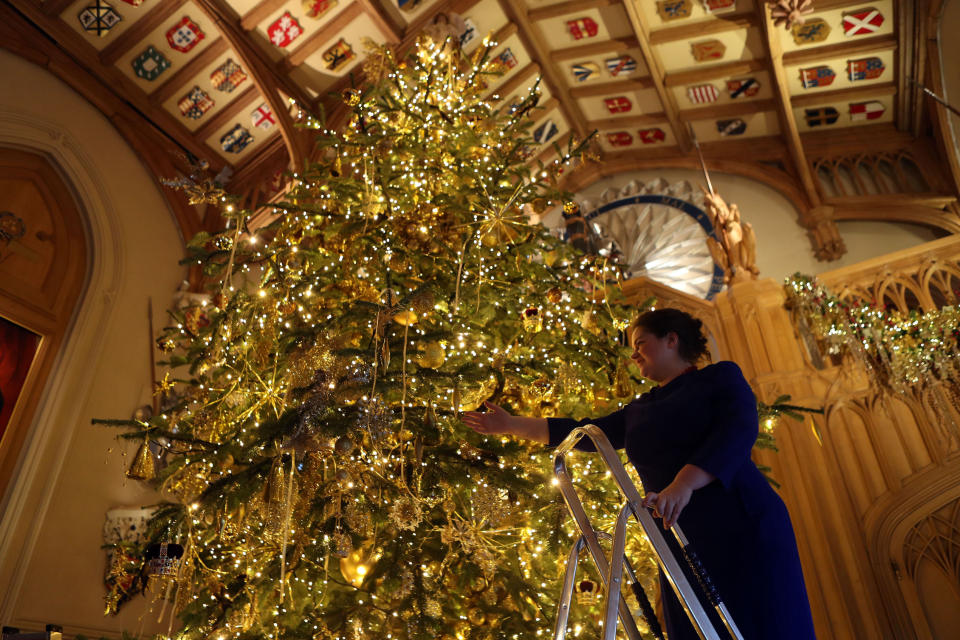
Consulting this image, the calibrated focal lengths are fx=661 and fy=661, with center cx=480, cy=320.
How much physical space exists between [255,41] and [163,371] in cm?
335

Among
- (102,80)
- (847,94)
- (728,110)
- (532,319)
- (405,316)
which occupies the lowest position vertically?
(405,316)

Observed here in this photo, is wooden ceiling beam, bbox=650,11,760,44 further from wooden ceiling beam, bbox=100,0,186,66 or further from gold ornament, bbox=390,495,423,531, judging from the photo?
gold ornament, bbox=390,495,423,531

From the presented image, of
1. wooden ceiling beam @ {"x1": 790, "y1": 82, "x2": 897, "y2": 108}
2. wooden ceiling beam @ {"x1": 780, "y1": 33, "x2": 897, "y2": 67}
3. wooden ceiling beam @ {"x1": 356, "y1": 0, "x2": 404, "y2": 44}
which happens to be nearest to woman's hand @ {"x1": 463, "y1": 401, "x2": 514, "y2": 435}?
wooden ceiling beam @ {"x1": 356, "y1": 0, "x2": 404, "y2": 44}

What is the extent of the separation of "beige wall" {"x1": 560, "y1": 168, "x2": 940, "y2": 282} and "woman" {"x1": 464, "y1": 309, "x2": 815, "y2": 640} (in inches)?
291

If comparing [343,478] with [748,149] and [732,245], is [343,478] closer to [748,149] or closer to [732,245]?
[732,245]

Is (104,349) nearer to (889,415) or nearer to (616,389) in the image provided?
(616,389)

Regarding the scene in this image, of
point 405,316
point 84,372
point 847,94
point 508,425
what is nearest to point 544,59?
point 847,94

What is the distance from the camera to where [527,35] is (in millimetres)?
8016

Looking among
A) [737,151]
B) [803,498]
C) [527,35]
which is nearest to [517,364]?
[803,498]

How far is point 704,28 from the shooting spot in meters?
7.67

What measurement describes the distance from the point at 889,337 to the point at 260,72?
593 centimetres

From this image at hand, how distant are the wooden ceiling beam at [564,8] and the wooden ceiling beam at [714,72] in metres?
1.42

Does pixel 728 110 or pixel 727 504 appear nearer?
pixel 727 504

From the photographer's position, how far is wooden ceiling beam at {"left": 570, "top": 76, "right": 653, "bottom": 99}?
8.62 m
